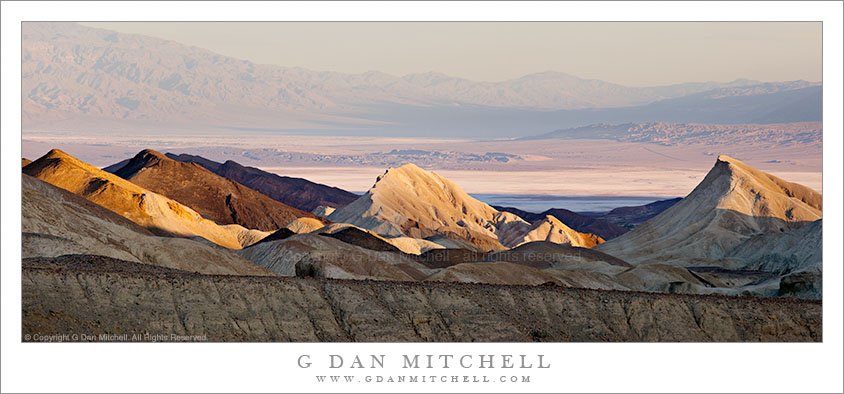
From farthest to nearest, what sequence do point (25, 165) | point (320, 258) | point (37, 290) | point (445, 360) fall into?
point (25, 165), point (320, 258), point (37, 290), point (445, 360)

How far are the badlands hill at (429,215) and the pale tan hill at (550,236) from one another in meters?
0.13

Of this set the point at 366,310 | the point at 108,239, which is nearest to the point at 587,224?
the point at 108,239

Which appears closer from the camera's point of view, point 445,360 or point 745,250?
point 445,360

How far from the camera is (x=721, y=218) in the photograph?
102875 mm

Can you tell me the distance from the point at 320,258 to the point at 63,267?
2818cm

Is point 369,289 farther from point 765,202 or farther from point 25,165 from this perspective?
point 765,202

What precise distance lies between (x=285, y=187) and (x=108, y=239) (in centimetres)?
12447

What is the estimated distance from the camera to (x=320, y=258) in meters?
59.6

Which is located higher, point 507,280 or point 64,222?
point 64,222

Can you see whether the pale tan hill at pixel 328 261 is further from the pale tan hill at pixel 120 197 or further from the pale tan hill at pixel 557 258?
the pale tan hill at pixel 557 258

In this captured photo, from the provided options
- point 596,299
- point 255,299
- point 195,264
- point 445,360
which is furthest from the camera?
point 195,264

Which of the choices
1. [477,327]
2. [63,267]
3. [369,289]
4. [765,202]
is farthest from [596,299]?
[765,202]

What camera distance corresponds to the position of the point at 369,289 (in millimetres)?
33281

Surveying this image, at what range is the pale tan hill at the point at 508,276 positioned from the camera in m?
52.0
